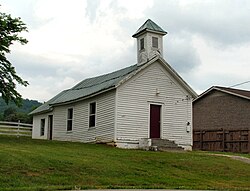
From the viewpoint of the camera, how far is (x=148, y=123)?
2900cm

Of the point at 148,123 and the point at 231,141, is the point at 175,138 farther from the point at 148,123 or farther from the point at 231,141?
the point at 231,141

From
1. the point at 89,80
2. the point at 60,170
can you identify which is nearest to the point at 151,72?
the point at 89,80

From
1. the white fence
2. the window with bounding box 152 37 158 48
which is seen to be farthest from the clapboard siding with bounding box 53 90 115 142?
the window with bounding box 152 37 158 48

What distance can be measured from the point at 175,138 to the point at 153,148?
323cm

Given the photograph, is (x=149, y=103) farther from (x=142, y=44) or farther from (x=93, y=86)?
(x=93, y=86)

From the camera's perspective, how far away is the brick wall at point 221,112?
38531 millimetres

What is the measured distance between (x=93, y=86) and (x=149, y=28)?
549 cm

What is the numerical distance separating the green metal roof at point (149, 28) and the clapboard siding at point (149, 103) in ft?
7.93

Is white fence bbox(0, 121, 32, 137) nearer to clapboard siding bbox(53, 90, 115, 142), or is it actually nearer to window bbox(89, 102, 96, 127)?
clapboard siding bbox(53, 90, 115, 142)

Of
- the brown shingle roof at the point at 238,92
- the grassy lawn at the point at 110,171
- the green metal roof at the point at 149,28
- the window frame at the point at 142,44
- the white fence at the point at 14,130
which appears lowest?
the grassy lawn at the point at 110,171

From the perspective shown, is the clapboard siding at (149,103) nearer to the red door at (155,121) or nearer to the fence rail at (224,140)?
the red door at (155,121)

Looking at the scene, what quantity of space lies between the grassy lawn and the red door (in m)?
6.62

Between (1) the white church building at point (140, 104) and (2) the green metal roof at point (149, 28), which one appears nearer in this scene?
(1) the white church building at point (140, 104)

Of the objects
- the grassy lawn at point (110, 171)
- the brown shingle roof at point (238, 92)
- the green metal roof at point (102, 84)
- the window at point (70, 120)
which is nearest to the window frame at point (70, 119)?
the window at point (70, 120)
